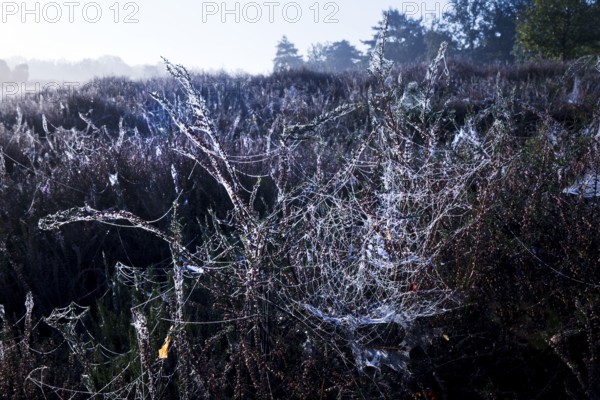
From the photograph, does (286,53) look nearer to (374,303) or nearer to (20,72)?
(20,72)

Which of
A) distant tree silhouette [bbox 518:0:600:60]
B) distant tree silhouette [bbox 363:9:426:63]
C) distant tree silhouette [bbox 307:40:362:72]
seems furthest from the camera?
distant tree silhouette [bbox 307:40:362:72]

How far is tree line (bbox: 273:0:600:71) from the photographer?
18.1 meters

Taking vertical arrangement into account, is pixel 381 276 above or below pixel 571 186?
below

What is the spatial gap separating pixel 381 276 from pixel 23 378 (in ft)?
3.98

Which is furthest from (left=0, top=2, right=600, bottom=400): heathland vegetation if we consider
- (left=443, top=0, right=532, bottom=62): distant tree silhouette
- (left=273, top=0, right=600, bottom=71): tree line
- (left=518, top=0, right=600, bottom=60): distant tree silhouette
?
(left=443, top=0, right=532, bottom=62): distant tree silhouette

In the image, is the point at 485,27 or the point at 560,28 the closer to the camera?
the point at 560,28

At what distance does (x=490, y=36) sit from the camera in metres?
40.4

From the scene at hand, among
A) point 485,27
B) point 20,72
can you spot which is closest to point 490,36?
point 485,27

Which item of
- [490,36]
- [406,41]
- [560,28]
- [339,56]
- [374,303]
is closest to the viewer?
[374,303]

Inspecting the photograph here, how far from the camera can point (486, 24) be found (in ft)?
134

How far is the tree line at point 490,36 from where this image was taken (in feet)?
59.5

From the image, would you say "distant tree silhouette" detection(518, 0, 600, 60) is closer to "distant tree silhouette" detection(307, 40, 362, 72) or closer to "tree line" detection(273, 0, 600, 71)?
"tree line" detection(273, 0, 600, 71)

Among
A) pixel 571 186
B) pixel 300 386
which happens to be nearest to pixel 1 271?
pixel 300 386

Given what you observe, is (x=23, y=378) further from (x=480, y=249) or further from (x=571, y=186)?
(x=571, y=186)
